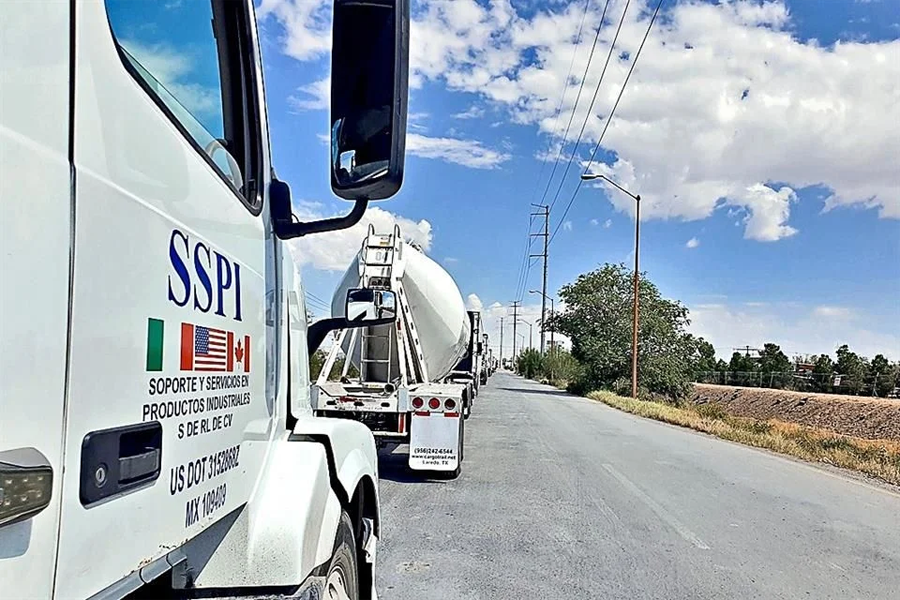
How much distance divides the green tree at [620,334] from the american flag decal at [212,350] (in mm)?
41846

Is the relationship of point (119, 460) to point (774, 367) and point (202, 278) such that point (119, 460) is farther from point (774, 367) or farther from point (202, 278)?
point (774, 367)

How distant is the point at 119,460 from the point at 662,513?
799cm

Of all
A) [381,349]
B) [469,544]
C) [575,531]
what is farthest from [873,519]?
[381,349]

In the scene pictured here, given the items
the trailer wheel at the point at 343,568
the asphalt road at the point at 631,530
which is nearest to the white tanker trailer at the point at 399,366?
the asphalt road at the point at 631,530

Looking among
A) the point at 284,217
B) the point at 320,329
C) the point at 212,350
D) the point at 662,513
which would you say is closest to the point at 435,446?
the point at 662,513

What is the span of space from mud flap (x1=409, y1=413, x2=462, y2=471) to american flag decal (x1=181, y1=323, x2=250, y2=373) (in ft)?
26.6

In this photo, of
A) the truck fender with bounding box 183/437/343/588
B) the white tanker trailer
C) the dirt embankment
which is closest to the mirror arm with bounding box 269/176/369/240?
the truck fender with bounding box 183/437/343/588

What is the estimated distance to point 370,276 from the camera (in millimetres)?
10883

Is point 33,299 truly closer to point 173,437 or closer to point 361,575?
point 173,437

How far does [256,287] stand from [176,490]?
82cm

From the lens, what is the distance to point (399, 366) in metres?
11.2

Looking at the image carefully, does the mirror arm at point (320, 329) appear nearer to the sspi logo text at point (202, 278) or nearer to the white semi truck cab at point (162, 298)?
the white semi truck cab at point (162, 298)

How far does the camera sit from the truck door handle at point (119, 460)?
1.41m

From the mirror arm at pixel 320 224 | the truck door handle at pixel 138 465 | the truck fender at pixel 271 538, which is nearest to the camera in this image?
the truck door handle at pixel 138 465
